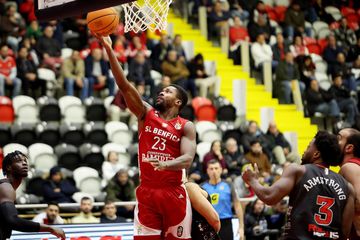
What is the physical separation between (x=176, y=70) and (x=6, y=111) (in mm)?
4014

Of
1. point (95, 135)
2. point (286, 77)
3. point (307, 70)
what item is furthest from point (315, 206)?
point (307, 70)

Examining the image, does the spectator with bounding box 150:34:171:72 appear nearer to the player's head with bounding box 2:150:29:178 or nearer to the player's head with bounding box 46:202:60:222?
the player's head with bounding box 46:202:60:222

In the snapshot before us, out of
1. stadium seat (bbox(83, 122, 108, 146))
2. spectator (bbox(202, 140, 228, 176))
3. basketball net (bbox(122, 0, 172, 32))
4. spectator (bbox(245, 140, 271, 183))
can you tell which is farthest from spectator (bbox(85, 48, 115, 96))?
basketball net (bbox(122, 0, 172, 32))

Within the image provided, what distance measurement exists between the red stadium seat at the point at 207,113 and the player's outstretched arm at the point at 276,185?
10.3 meters

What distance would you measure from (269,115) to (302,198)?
11.6 m

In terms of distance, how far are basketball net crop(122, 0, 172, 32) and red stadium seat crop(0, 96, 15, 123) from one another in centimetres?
649

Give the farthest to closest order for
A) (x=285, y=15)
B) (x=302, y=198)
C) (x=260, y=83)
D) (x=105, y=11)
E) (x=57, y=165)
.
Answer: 1. (x=285, y=15)
2. (x=260, y=83)
3. (x=57, y=165)
4. (x=105, y=11)
5. (x=302, y=198)

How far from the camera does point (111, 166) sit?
14.8m

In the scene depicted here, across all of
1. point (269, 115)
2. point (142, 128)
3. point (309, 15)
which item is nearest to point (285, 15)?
point (309, 15)

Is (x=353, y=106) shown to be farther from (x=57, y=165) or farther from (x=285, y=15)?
(x=57, y=165)

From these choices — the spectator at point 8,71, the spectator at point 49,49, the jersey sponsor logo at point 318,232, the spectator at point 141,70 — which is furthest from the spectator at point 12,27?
the jersey sponsor logo at point 318,232

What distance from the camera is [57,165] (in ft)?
49.0

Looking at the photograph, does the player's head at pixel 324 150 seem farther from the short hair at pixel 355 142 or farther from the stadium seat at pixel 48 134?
the stadium seat at pixel 48 134

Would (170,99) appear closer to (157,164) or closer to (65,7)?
(157,164)
